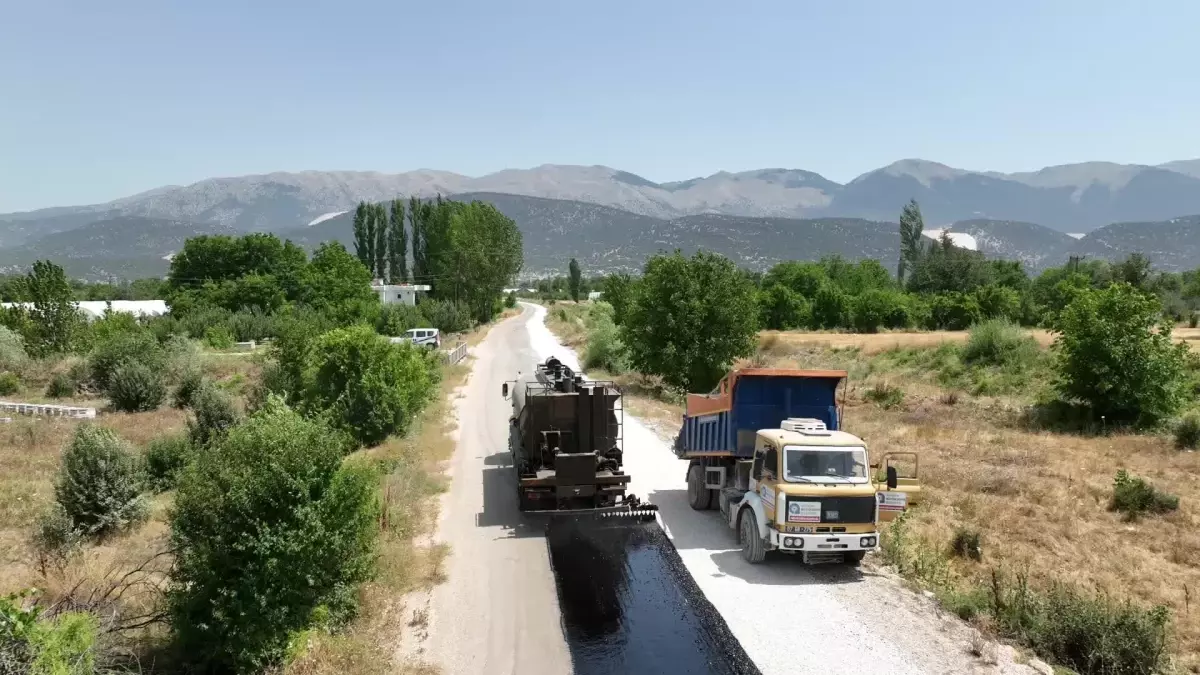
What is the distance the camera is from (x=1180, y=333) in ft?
167

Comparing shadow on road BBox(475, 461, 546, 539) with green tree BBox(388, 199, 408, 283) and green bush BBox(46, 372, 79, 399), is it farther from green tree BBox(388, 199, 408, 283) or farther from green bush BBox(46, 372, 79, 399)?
green tree BBox(388, 199, 408, 283)

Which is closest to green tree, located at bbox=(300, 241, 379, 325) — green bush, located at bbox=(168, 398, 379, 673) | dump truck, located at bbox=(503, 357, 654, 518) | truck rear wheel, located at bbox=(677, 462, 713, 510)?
dump truck, located at bbox=(503, 357, 654, 518)

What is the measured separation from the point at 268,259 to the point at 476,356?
5068 cm

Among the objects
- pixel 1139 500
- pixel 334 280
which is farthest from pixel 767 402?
pixel 334 280

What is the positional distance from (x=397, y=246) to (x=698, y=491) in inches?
3721

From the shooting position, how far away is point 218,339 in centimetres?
5475

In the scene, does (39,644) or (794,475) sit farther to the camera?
(794,475)

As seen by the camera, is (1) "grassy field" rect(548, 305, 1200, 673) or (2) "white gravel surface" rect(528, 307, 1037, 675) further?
(1) "grassy field" rect(548, 305, 1200, 673)

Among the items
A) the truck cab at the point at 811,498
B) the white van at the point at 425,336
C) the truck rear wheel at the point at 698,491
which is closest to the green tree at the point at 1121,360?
the truck rear wheel at the point at 698,491

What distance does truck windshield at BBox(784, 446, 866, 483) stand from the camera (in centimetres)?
1186

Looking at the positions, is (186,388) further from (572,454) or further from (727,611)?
(727,611)

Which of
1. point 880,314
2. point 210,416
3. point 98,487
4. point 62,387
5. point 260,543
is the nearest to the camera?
point 260,543

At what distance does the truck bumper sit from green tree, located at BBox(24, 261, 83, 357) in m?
49.2

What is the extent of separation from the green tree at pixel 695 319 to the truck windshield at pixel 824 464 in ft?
61.8
